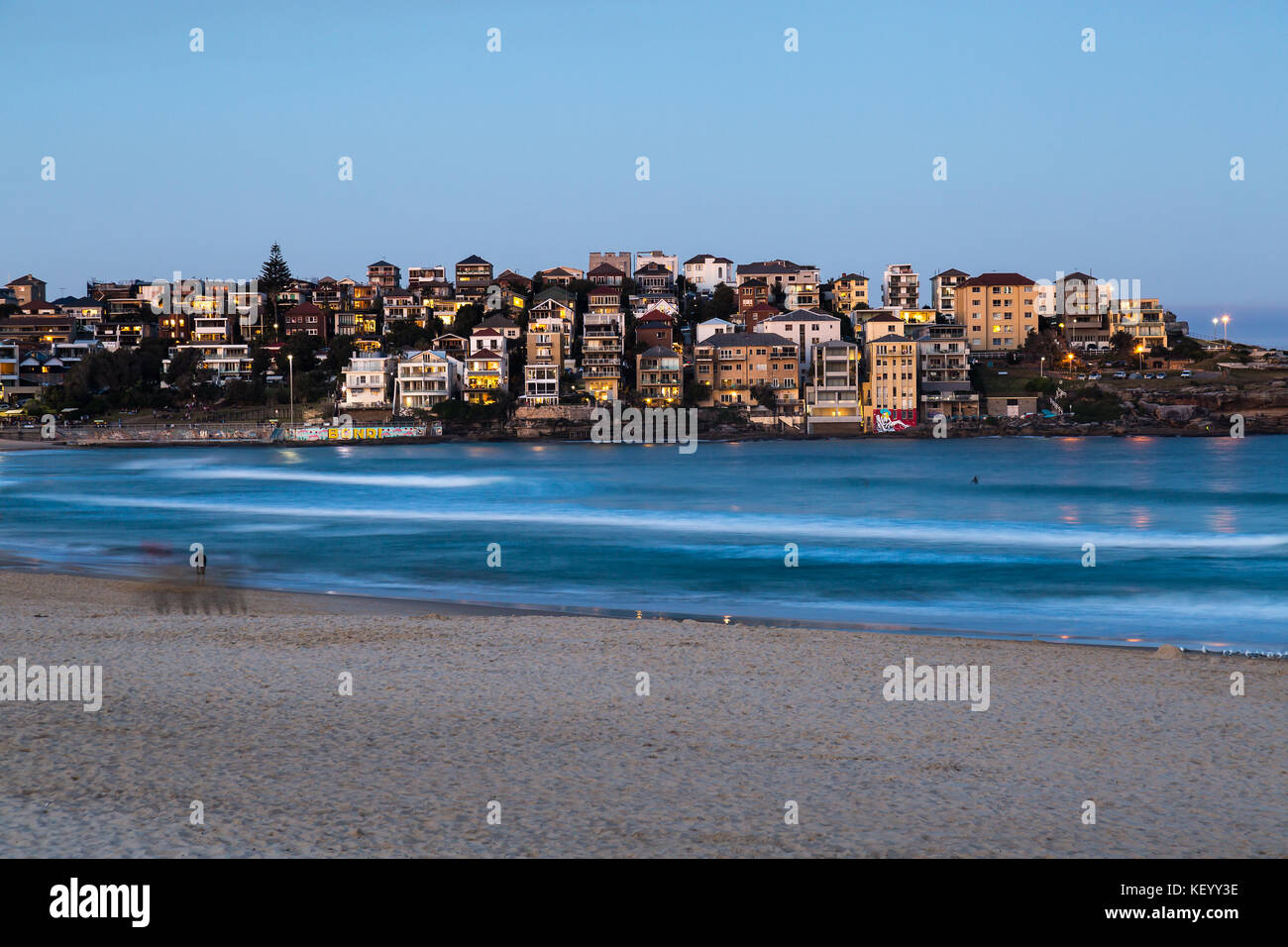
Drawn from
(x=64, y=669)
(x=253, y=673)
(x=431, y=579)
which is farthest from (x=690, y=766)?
(x=431, y=579)

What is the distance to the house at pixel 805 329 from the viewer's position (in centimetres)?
8634

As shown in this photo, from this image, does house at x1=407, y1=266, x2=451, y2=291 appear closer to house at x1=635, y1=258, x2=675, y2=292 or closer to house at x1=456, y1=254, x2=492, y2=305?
house at x1=456, y1=254, x2=492, y2=305

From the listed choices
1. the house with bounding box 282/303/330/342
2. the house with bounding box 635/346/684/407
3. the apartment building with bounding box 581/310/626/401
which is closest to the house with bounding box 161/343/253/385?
the house with bounding box 282/303/330/342

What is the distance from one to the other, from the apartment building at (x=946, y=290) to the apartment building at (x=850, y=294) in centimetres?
668

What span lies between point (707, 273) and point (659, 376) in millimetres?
31581

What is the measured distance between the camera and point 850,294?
10331 cm

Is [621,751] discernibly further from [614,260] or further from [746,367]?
[614,260]

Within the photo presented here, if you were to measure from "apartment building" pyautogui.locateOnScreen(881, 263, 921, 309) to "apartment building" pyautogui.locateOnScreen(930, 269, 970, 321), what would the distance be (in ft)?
5.67

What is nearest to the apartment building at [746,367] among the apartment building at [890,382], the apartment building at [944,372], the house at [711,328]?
the house at [711,328]

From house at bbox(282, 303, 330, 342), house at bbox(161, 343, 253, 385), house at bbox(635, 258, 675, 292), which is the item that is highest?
house at bbox(635, 258, 675, 292)

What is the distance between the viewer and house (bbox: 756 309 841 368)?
8634cm

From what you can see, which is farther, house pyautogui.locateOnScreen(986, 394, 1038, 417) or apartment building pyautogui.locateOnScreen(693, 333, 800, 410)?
house pyautogui.locateOnScreen(986, 394, 1038, 417)

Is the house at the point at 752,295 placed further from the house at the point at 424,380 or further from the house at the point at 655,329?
the house at the point at 424,380

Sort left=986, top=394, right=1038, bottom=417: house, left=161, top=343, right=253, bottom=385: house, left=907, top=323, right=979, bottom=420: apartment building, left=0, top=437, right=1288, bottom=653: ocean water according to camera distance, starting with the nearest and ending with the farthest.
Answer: left=0, top=437, right=1288, bottom=653: ocean water → left=907, top=323, right=979, bottom=420: apartment building → left=986, top=394, right=1038, bottom=417: house → left=161, top=343, right=253, bottom=385: house
